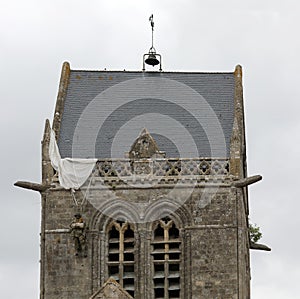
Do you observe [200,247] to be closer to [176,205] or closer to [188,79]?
[176,205]

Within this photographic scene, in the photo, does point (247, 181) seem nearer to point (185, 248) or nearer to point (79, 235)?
point (185, 248)

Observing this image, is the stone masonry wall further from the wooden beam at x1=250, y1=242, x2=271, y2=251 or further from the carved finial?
the wooden beam at x1=250, y1=242, x2=271, y2=251

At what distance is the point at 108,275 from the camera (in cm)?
4059

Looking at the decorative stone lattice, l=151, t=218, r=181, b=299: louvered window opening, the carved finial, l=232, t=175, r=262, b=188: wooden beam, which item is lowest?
l=151, t=218, r=181, b=299: louvered window opening

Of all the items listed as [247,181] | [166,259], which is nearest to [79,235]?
[166,259]

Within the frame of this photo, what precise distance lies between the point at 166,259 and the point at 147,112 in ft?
18.3

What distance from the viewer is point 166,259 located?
40719 millimetres

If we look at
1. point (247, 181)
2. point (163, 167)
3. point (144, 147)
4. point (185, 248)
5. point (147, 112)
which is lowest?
point (185, 248)

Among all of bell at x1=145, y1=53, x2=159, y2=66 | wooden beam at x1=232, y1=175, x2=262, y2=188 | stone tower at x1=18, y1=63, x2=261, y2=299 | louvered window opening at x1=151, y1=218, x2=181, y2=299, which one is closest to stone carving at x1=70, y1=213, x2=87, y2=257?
stone tower at x1=18, y1=63, x2=261, y2=299

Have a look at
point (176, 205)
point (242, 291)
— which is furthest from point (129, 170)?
point (242, 291)

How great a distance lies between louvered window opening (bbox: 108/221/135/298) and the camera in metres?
40.6

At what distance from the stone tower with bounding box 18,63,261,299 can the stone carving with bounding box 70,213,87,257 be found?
29 millimetres

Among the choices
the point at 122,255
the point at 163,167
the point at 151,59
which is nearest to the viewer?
the point at 122,255

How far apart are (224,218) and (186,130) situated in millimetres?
3726
